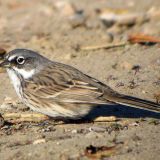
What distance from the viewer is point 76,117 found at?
1002 cm

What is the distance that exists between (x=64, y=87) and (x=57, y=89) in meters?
0.11

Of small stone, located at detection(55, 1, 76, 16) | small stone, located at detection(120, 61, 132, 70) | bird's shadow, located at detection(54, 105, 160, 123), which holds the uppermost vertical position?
small stone, located at detection(55, 1, 76, 16)

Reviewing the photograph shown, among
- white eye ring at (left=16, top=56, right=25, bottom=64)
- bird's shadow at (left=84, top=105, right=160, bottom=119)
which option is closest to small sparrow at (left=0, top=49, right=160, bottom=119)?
white eye ring at (left=16, top=56, right=25, bottom=64)

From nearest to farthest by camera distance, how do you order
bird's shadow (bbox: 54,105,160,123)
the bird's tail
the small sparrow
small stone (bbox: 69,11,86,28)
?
the bird's tail, the small sparrow, bird's shadow (bbox: 54,105,160,123), small stone (bbox: 69,11,86,28)

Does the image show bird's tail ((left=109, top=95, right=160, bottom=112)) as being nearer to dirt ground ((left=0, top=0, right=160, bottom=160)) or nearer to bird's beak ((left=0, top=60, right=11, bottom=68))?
dirt ground ((left=0, top=0, right=160, bottom=160))

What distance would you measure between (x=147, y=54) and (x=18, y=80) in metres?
3.26

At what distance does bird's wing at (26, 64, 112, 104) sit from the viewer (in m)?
9.98

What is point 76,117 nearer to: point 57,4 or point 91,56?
point 91,56

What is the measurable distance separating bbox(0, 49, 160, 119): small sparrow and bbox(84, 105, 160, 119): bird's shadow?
10.9 inches

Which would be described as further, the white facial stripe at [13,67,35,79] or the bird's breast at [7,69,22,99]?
the white facial stripe at [13,67,35,79]

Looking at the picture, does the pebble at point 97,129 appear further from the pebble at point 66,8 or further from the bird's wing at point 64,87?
the pebble at point 66,8

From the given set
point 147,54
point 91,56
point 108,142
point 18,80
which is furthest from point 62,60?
point 108,142

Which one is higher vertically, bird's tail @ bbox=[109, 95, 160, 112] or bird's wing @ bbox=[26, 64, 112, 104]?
bird's wing @ bbox=[26, 64, 112, 104]

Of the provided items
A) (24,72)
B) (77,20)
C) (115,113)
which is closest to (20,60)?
(24,72)
